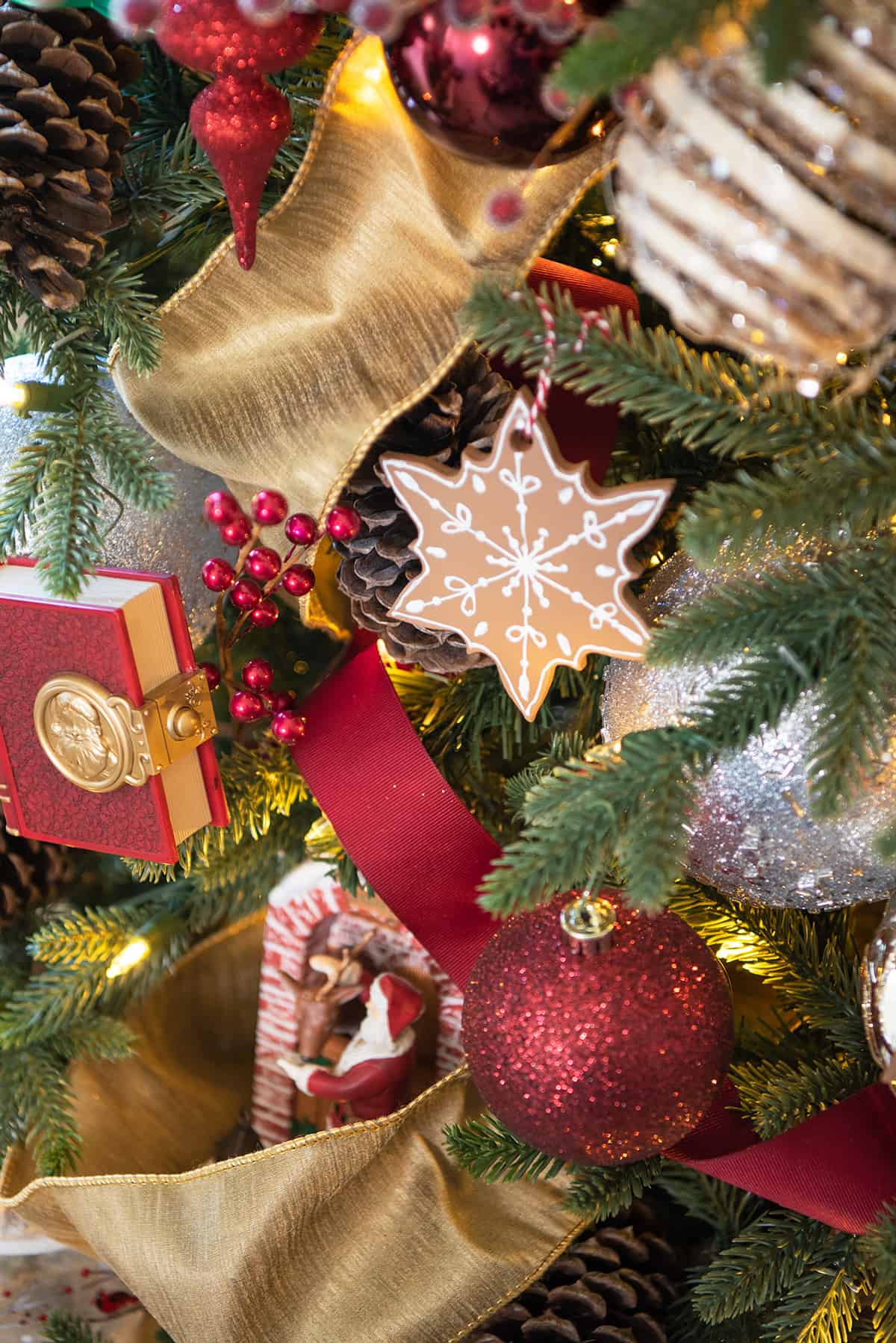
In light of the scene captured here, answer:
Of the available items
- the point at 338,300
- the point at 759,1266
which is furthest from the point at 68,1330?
the point at 338,300

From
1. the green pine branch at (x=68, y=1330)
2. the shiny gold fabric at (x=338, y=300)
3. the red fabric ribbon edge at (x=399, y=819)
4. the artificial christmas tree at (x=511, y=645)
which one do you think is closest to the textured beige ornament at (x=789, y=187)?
the artificial christmas tree at (x=511, y=645)

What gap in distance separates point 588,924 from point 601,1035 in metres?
0.05

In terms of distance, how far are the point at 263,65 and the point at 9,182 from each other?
0.45 feet

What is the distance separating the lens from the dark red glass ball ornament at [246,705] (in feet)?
2.06

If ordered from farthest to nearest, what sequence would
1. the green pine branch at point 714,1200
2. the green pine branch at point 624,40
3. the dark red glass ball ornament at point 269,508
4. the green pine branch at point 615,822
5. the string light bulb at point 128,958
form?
1. the string light bulb at point 128,958
2. the green pine branch at point 714,1200
3. the dark red glass ball ornament at point 269,508
4. the green pine branch at point 615,822
5. the green pine branch at point 624,40

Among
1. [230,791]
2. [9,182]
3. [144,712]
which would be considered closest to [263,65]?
[9,182]

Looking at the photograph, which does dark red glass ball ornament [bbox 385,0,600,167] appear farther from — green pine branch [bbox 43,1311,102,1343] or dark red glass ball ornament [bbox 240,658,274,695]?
green pine branch [bbox 43,1311,102,1343]

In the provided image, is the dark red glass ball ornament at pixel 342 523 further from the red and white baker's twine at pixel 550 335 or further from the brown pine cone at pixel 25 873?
the brown pine cone at pixel 25 873

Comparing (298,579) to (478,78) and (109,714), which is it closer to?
(109,714)

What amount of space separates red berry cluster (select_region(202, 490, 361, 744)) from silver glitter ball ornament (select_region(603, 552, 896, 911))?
16cm

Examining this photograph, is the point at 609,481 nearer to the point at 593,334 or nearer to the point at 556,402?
the point at 556,402

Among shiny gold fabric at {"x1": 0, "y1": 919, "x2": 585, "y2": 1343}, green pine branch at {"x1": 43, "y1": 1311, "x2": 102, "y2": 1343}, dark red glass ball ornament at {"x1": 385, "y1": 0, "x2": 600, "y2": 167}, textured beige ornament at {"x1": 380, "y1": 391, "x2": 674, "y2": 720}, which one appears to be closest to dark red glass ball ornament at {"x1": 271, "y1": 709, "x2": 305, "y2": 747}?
textured beige ornament at {"x1": 380, "y1": 391, "x2": 674, "y2": 720}

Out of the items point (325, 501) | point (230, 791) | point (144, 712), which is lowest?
point (230, 791)

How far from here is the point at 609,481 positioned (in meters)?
0.65
